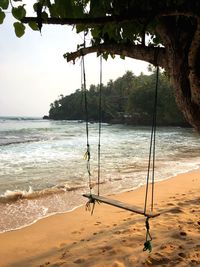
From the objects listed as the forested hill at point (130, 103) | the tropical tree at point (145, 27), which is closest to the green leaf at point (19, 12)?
the tropical tree at point (145, 27)

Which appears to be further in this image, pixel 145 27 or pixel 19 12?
pixel 145 27

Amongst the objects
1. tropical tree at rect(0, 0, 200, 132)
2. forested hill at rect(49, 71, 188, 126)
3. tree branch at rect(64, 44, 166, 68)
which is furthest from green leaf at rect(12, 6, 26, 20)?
forested hill at rect(49, 71, 188, 126)

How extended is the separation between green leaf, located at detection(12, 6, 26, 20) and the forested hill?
39.9 metres

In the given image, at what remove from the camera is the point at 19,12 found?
1732 mm

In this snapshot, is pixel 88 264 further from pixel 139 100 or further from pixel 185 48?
pixel 139 100

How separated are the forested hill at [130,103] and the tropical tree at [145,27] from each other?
126 ft

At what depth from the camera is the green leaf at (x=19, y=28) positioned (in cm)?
179

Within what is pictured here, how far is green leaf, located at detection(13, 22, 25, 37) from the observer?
5.86 ft

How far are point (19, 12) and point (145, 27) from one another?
766 millimetres

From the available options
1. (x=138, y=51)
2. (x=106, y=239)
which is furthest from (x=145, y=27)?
(x=106, y=239)

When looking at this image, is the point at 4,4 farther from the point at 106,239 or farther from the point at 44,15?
the point at 106,239

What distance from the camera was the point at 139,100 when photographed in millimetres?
64875

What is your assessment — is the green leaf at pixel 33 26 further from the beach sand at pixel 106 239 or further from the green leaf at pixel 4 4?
the beach sand at pixel 106 239

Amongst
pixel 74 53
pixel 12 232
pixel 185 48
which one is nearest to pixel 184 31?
pixel 185 48
